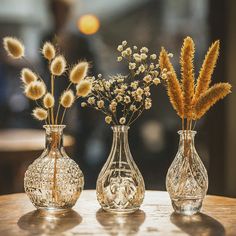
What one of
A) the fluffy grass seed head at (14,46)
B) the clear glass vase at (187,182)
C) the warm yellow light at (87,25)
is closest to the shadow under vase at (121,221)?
the clear glass vase at (187,182)

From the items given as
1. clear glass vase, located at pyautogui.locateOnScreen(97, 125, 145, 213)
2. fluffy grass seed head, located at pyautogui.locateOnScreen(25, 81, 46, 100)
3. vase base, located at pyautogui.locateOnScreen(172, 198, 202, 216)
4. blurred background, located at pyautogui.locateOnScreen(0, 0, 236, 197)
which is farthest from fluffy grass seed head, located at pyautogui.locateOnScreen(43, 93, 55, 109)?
blurred background, located at pyautogui.locateOnScreen(0, 0, 236, 197)

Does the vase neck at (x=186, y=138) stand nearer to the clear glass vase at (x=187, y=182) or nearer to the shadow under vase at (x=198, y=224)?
the clear glass vase at (x=187, y=182)

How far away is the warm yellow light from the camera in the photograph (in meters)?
5.76

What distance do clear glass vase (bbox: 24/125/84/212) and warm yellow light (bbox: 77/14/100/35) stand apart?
4384 mm

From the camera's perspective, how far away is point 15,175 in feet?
9.91

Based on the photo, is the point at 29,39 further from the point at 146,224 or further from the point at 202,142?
the point at 146,224

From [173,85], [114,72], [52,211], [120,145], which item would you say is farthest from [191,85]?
[114,72]

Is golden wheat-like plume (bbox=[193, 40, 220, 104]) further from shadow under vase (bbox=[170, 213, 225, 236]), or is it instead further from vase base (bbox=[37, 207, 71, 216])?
vase base (bbox=[37, 207, 71, 216])

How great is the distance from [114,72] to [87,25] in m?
0.57

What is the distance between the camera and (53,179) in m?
1.40

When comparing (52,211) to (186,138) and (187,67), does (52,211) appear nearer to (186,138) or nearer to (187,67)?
(186,138)

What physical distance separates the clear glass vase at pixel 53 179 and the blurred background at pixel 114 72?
1350mm

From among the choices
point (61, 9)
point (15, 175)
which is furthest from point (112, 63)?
point (15, 175)

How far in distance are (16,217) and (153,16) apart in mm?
4650
